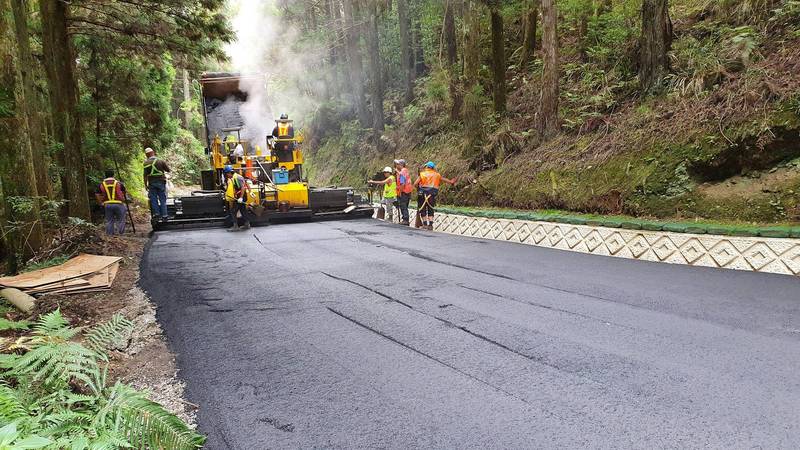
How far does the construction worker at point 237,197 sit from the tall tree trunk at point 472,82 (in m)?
6.96

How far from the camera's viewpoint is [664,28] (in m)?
11.6

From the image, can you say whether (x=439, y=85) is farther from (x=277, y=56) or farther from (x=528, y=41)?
(x=277, y=56)

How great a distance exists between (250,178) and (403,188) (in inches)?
199

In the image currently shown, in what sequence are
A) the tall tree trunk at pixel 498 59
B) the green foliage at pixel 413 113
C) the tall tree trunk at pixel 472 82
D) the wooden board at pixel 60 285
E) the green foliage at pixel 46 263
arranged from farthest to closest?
the green foliage at pixel 413 113, the tall tree trunk at pixel 472 82, the tall tree trunk at pixel 498 59, the green foliage at pixel 46 263, the wooden board at pixel 60 285

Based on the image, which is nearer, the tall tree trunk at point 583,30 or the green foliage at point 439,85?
the tall tree trunk at point 583,30

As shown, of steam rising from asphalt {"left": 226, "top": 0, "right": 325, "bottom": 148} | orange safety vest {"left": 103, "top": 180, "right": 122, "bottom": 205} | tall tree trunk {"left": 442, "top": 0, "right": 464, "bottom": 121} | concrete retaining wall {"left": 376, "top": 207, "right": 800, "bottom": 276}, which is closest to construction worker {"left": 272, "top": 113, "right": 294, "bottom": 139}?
orange safety vest {"left": 103, "top": 180, "right": 122, "bottom": 205}

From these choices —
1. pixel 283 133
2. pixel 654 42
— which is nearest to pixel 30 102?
pixel 283 133

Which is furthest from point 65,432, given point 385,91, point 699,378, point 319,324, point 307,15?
point 307,15

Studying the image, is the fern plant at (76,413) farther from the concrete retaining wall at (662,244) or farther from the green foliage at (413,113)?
the green foliage at (413,113)

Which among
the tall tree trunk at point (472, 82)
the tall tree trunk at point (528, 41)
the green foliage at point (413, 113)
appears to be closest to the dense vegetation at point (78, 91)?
the tall tree trunk at point (472, 82)

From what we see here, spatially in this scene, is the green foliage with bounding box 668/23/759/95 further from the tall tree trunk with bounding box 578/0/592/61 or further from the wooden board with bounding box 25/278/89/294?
the wooden board with bounding box 25/278/89/294

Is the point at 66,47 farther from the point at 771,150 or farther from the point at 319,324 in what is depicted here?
the point at 771,150

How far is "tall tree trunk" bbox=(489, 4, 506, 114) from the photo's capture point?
14.7m

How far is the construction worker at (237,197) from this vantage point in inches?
573
